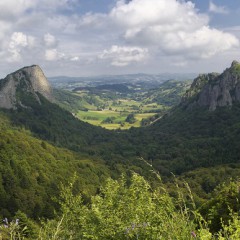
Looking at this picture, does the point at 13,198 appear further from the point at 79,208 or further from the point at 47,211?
the point at 79,208

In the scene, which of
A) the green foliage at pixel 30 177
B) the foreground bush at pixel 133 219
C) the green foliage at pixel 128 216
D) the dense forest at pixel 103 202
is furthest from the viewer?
the green foliage at pixel 30 177

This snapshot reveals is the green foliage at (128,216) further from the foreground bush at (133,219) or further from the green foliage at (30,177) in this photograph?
the green foliage at (30,177)

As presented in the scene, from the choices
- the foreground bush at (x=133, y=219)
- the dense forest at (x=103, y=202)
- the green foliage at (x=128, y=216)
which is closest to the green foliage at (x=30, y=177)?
the dense forest at (x=103, y=202)

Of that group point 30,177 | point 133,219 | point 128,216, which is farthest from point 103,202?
point 30,177

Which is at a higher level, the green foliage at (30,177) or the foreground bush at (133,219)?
the foreground bush at (133,219)

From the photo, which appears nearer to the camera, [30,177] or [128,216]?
[128,216]

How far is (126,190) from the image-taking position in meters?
17.1

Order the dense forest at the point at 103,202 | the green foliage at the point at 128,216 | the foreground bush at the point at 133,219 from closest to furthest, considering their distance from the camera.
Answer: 1. the foreground bush at the point at 133,219
2. the green foliage at the point at 128,216
3. the dense forest at the point at 103,202

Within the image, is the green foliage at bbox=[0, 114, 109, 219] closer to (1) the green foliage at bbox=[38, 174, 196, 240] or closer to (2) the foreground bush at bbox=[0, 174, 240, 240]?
(1) the green foliage at bbox=[38, 174, 196, 240]

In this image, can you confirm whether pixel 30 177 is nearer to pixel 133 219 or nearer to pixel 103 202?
pixel 103 202

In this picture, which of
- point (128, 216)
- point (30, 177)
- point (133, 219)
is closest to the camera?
point (133, 219)

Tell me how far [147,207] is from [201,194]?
164 meters

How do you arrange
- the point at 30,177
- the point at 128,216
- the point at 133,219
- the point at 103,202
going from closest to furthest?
the point at 133,219 < the point at 128,216 < the point at 103,202 < the point at 30,177

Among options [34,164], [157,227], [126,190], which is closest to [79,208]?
[126,190]
